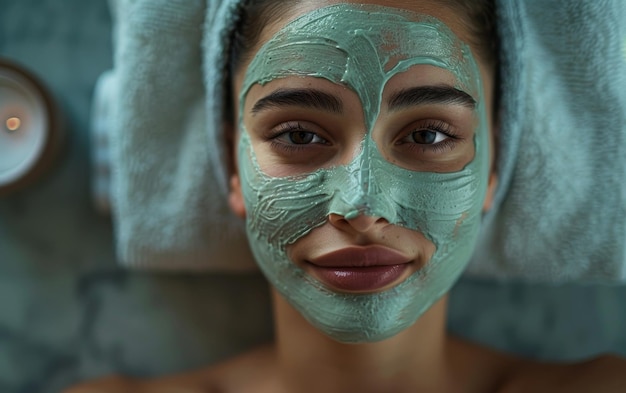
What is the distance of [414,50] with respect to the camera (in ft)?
2.31

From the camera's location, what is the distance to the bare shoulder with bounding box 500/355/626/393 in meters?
0.86

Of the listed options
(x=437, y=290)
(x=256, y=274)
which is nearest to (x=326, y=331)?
(x=437, y=290)

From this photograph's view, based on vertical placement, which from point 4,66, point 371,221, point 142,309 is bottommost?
point 142,309

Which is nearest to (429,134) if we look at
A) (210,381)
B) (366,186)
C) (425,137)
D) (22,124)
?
(425,137)

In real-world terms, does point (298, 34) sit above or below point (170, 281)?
above

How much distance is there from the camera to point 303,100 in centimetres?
72

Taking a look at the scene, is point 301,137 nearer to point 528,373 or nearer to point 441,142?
point 441,142

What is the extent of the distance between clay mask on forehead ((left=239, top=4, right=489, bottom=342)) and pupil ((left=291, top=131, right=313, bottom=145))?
0.05 meters

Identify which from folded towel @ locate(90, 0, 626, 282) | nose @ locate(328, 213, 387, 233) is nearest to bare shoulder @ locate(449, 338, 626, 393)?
folded towel @ locate(90, 0, 626, 282)

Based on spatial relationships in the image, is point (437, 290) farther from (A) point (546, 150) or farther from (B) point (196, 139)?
(B) point (196, 139)

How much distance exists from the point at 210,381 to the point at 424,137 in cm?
53

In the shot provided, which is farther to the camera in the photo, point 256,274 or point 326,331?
point 256,274

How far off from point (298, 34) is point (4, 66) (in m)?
0.54

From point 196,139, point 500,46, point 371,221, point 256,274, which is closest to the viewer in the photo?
point 371,221
